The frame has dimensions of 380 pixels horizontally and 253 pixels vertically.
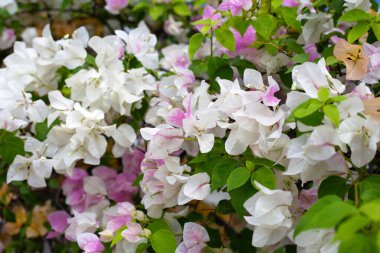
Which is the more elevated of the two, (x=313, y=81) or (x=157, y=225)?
(x=313, y=81)

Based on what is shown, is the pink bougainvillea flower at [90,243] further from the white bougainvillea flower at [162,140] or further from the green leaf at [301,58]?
the green leaf at [301,58]

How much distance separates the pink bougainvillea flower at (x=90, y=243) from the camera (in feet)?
3.15

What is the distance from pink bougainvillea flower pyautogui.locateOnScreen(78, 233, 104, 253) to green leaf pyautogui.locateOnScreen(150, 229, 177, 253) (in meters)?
0.15

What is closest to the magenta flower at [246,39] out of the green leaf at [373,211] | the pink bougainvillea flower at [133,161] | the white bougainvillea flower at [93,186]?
the pink bougainvillea flower at [133,161]

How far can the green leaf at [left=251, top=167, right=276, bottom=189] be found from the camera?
2.61ft

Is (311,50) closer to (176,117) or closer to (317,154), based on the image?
(176,117)

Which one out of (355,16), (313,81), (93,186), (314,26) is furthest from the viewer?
(93,186)

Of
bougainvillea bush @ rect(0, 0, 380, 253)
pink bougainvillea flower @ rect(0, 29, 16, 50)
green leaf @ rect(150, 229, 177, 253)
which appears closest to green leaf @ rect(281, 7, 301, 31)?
bougainvillea bush @ rect(0, 0, 380, 253)

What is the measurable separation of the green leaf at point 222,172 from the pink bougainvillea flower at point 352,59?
0.78ft

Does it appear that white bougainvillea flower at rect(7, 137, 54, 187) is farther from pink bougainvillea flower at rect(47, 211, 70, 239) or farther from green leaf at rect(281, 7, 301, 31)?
green leaf at rect(281, 7, 301, 31)

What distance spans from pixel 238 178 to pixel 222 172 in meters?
0.06

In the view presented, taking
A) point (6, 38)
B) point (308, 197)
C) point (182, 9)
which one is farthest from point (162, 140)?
point (6, 38)

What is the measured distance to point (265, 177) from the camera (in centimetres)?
80

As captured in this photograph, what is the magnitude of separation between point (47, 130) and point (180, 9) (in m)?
0.62
